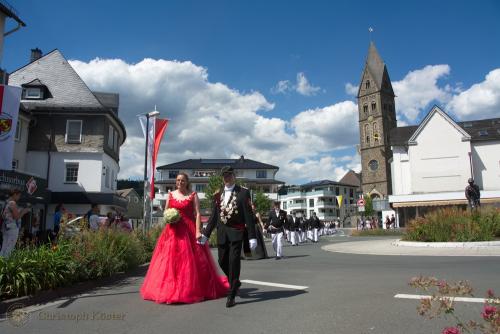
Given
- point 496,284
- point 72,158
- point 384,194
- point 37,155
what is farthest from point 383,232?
point 384,194

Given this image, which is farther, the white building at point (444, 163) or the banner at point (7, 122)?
the white building at point (444, 163)

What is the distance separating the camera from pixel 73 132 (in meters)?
31.6

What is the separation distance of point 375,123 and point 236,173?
32.0 m

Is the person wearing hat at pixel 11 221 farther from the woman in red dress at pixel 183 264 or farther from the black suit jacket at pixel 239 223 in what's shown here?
the black suit jacket at pixel 239 223

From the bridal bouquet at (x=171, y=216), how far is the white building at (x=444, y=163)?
50077mm

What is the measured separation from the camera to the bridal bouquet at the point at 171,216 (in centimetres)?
659

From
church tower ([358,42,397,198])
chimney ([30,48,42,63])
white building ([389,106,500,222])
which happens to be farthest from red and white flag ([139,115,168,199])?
church tower ([358,42,397,198])

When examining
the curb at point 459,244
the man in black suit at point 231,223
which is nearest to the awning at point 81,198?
the curb at point 459,244

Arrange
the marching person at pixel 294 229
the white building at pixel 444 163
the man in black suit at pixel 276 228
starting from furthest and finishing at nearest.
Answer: the white building at pixel 444 163
the marching person at pixel 294 229
the man in black suit at pixel 276 228

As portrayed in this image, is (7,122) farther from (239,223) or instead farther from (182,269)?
(239,223)

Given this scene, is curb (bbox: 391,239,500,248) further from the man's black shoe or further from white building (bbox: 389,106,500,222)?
white building (bbox: 389,106,500,222)

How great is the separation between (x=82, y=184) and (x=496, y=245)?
26.4m

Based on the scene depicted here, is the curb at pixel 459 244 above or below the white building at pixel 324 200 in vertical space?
below

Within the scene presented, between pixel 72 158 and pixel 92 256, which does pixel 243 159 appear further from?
pixel 92 256
